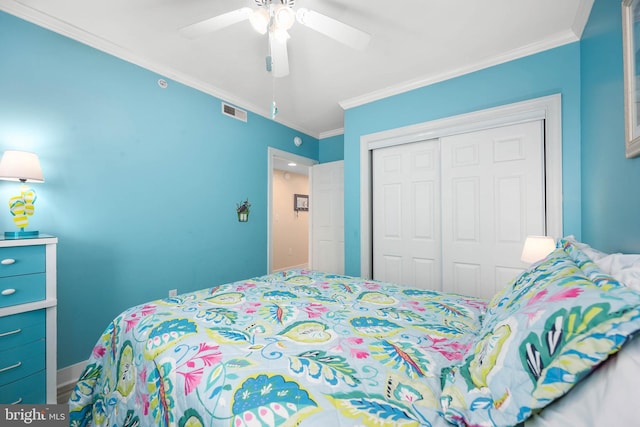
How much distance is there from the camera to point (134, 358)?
1.08 m

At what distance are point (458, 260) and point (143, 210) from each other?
3070 millimetres

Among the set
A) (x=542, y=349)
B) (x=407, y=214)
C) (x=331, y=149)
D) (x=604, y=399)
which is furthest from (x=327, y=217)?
(x=604, y=399)

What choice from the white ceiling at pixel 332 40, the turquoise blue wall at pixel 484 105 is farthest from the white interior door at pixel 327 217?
the white ceiling at pixel 332 40

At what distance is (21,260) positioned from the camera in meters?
1.51

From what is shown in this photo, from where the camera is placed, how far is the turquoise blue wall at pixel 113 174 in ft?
6.08

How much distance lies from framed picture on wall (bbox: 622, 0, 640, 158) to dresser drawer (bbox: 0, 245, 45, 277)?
3.09 metres

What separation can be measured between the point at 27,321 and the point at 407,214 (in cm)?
313

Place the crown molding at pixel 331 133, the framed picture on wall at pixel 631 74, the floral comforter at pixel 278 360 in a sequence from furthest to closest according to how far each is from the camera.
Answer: the crown molding at pixel 331 133, the framed picture on wall at pixel 631 74, the floral comforter at pixel 278 360

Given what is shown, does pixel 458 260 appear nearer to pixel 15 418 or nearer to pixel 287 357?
pixel 287 357

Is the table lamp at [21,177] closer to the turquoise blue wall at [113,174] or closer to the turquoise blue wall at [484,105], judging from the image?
the turquoise blue wall at [113,174]

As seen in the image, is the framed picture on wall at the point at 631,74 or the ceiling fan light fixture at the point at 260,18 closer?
the framed picture on wall at the point at 631,74

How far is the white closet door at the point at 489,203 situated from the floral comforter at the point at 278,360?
107cm

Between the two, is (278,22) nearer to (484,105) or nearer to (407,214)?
(484,105)

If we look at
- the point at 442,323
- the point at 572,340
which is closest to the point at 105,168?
the point at 442,323
